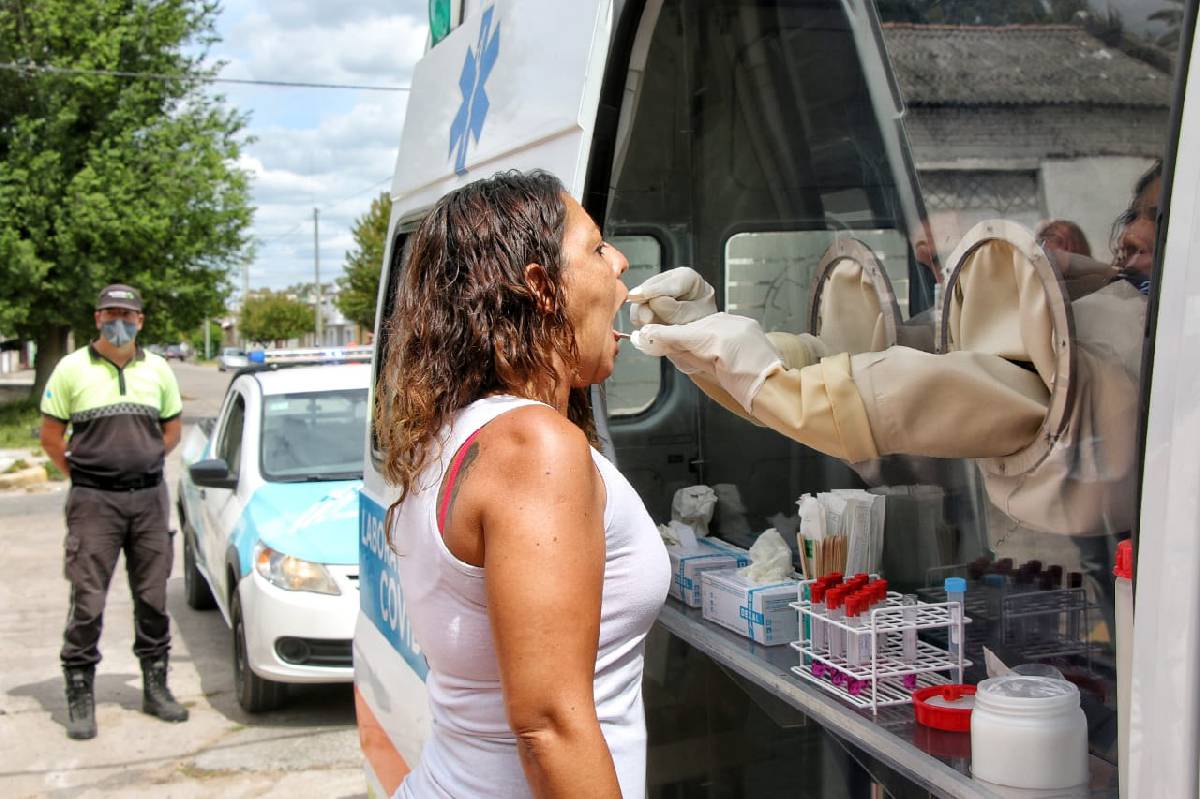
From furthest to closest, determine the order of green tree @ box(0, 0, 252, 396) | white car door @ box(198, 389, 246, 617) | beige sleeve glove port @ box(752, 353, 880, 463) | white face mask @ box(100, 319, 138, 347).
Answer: green tree @ box(0, 0, 252, 396), white car door @ box(198, 389, 246, 617), white face mask @ box(100, 319, 138, 347), beige sleeve glove port @ box(752, 353, 880, 463)

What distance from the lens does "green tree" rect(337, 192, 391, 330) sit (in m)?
35.6

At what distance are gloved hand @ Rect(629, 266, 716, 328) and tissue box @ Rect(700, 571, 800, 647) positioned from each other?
0.57 m

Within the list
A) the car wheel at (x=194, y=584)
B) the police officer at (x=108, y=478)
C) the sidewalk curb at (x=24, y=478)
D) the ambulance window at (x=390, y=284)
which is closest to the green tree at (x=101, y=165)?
the sidewalk curb at (x=24, y=478)

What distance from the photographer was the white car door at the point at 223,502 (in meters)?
6.05

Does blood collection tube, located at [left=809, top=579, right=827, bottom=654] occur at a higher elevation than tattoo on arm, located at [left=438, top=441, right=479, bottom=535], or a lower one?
lower

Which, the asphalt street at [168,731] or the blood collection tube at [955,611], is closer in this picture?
the blood collection tube at [955,611]

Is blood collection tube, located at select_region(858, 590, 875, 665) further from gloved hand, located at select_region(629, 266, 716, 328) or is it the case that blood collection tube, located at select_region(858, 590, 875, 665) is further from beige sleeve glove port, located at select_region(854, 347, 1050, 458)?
gloved hand, located at select_region(629, 266, 716, 328)

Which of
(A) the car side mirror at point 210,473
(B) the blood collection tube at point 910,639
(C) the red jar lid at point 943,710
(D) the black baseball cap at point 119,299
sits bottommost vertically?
(A) the car side mirror at point 210,473

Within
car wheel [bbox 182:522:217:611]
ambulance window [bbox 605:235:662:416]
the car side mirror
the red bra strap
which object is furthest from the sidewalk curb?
the red bra strap

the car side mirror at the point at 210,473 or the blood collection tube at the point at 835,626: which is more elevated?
the blood collection tube at the point at 835,626

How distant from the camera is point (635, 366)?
4027 millimetres

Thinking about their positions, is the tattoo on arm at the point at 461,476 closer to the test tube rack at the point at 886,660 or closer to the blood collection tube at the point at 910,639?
the test tube rack at the point at 886,660

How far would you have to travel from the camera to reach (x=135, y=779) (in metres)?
4.91

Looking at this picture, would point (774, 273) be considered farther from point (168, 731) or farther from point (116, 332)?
point (168, 731)
